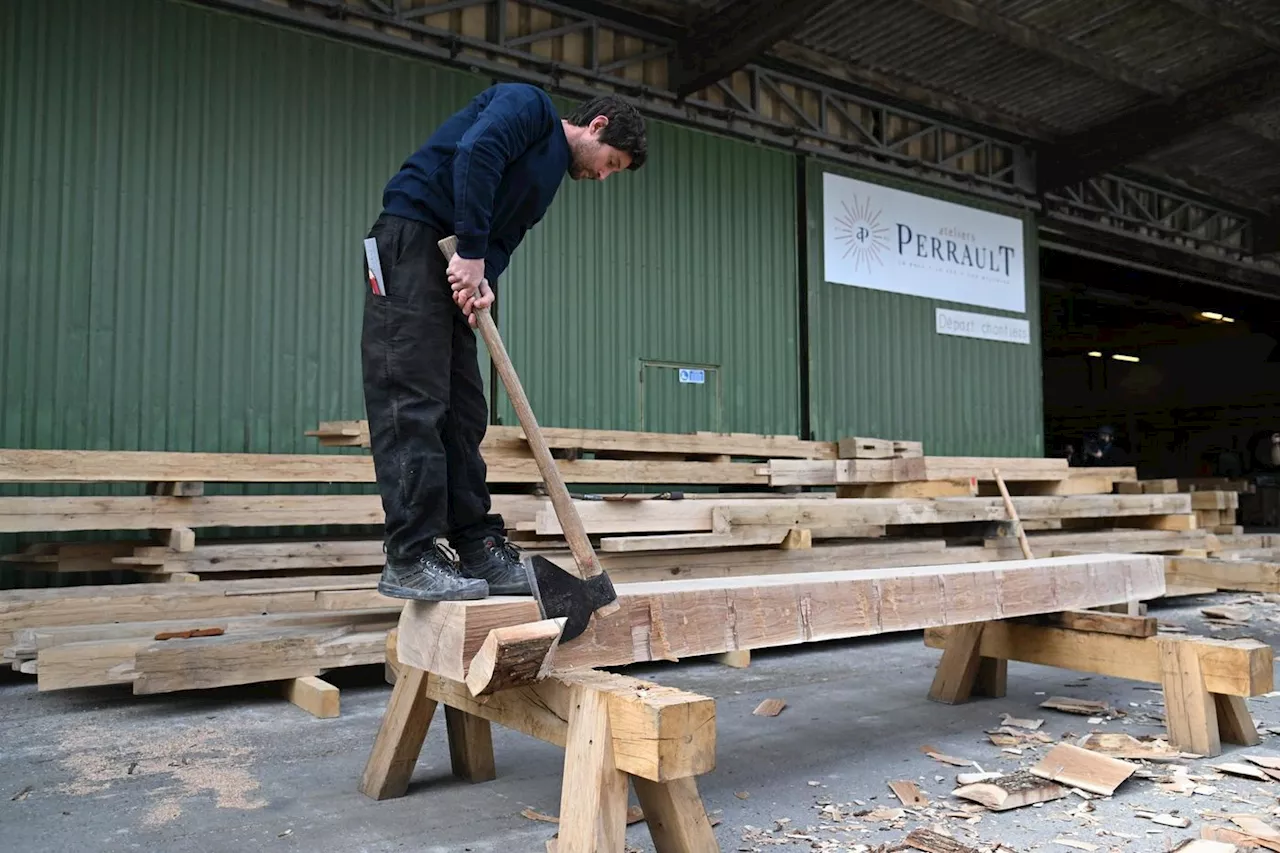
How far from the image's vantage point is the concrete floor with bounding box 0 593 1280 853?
2996mm

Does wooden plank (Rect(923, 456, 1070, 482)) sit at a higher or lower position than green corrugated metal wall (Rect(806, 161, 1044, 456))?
lower

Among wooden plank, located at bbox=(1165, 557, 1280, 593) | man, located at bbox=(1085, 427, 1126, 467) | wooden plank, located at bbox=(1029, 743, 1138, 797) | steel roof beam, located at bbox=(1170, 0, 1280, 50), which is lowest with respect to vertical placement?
wooden plank, located at bbox=(1029, 743, 1138, 797)

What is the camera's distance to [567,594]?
103 inches

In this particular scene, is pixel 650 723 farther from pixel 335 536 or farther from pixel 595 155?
pixel 335 536

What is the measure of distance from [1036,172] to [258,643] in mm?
11493

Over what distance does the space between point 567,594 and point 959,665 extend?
2962 millimetres

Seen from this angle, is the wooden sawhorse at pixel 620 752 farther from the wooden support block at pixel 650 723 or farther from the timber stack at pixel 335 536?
the timber stack at pixel 335 536

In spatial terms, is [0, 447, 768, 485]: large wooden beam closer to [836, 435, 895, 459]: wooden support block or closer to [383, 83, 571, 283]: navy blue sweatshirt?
[836, 435, 895, 459]: wooden support block

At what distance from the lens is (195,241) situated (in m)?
7.20

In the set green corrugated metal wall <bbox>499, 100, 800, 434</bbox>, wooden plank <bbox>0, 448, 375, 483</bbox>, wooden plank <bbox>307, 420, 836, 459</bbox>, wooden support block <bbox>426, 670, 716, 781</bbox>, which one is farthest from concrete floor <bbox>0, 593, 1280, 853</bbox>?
green corrugated metal wall <bbox>499, 100, 800, 434</bbox>

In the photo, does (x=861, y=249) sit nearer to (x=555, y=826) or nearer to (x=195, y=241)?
(x=195, y=241)

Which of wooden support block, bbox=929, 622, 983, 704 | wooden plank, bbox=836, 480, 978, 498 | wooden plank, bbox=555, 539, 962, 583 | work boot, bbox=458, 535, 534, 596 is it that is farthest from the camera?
wooden plank, bbox=836, 480, 978, 498

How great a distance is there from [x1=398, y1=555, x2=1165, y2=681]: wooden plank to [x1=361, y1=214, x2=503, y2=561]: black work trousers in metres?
0.26

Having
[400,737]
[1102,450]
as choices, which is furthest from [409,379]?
[1102,450]
